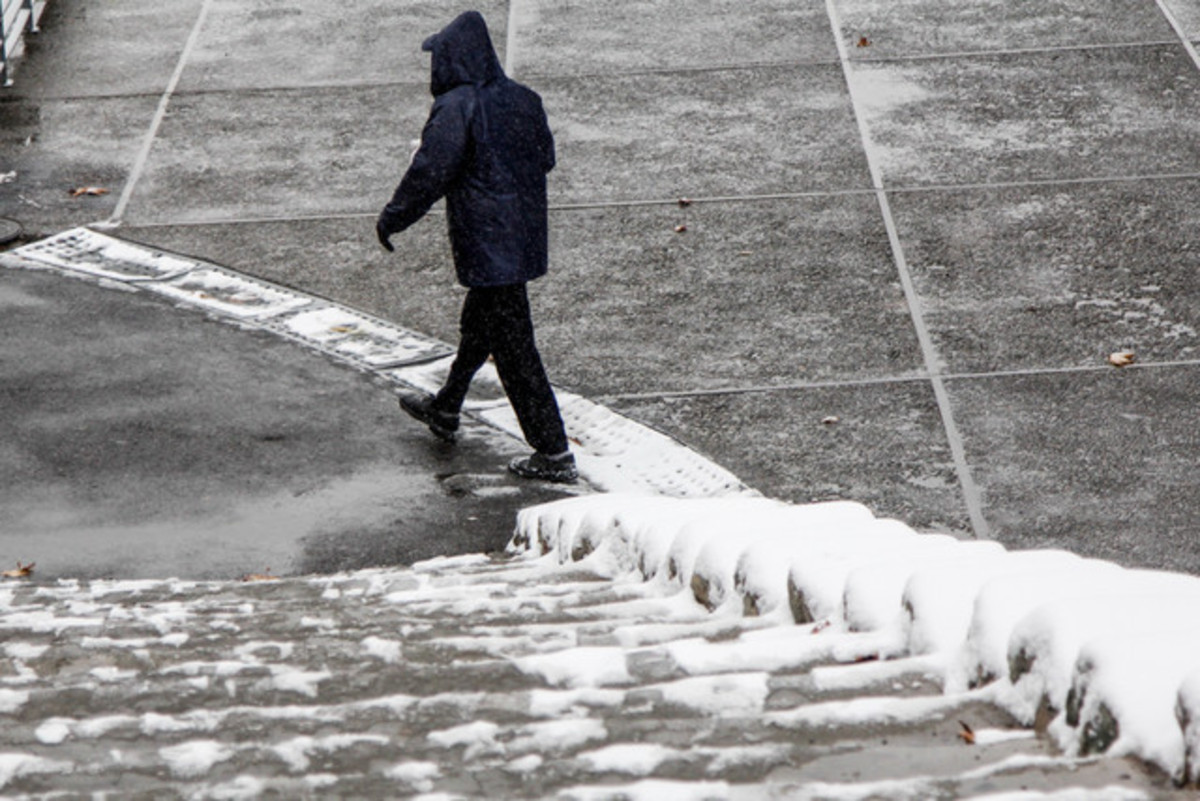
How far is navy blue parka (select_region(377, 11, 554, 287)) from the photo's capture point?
6469 millimetres

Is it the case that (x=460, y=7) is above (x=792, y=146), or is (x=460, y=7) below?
above

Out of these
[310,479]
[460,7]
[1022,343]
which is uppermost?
[460,7]

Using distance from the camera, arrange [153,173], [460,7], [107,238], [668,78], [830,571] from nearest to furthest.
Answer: [830,571]
[107,238]
[153,173]
[668,78]
[460,7]

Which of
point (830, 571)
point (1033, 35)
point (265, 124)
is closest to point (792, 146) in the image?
point (1033, 35)

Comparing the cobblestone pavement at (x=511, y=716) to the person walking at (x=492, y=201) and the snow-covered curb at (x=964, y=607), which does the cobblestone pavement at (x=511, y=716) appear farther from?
the person walking at (x=492, y=201)

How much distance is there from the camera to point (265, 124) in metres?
10.1

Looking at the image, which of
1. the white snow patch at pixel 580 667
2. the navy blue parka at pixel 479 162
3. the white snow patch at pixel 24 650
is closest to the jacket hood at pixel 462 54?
the navy blue parka at pixel 479 162

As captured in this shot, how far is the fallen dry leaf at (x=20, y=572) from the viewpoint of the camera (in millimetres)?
6004

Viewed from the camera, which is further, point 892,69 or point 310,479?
point 892,69

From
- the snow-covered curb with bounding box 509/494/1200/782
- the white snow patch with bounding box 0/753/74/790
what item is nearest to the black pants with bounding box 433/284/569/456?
the snow-covered curb with bounding box 509/494/1200/782

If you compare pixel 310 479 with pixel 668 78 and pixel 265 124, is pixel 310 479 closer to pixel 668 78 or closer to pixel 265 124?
pixel 265 124

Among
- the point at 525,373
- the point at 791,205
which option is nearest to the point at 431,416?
the point at 525,373

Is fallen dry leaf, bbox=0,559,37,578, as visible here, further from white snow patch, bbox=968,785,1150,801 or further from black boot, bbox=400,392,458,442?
white snow patch, bbox=968,785,1150,801

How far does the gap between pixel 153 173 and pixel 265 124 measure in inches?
33.7
